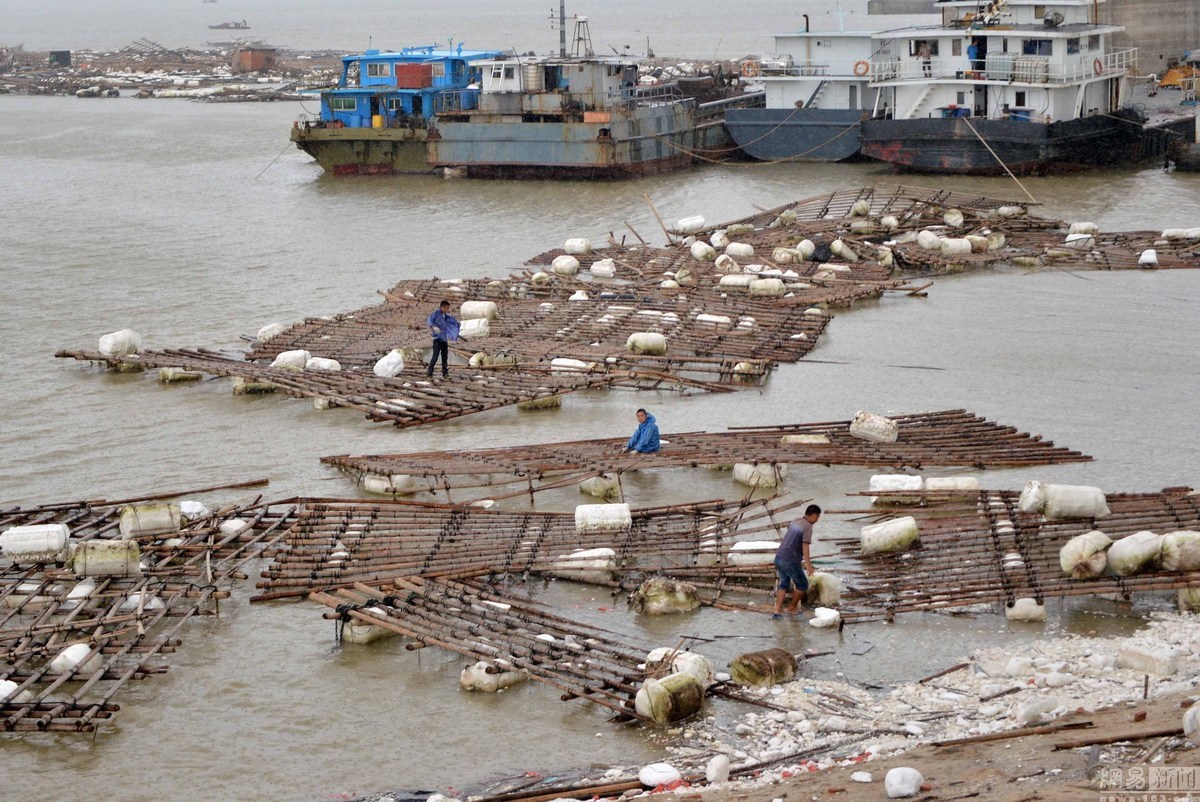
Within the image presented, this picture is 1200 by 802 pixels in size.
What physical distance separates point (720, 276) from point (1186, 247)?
913cm

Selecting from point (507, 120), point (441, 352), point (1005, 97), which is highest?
point (1005, 97)

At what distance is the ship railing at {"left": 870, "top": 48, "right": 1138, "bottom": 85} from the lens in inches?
1459

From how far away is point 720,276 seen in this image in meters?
24.7

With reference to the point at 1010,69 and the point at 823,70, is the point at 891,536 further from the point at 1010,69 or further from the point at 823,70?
the point at 823,70

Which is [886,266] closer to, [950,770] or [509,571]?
[509,571]

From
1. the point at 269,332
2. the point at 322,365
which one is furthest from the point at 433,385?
the point at 269,332

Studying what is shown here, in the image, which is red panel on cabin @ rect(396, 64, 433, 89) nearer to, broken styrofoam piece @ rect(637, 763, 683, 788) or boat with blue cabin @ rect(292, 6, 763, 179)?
boat with blue cabin @ rect(292, 6, 763, 179)

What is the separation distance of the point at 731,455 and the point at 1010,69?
85.0 feet

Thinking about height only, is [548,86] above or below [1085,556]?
Answer: above

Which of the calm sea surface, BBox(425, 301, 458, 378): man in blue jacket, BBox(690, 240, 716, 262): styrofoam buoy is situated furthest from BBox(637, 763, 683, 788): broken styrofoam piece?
BBox(690, 240, 716, 262): styrofoam buoy

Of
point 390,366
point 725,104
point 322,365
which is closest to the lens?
point 390,366

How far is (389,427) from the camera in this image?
18.3 meters

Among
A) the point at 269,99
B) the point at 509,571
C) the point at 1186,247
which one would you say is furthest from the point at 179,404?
the point at 269,99

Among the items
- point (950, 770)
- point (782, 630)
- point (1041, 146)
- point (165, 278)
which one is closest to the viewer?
point (950, 770)
